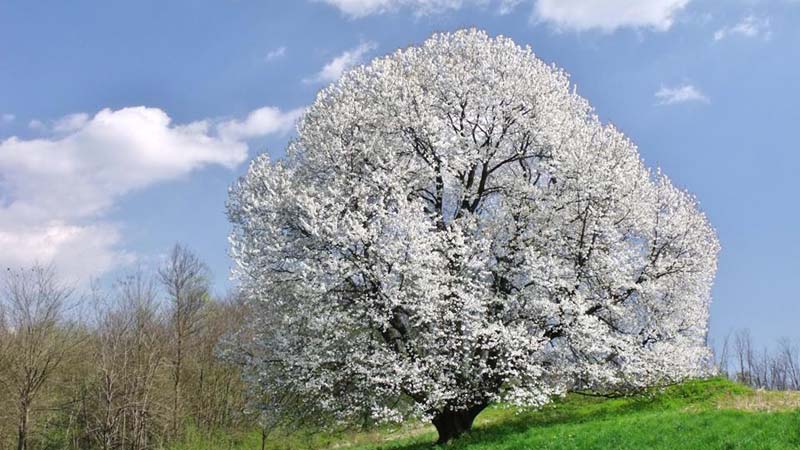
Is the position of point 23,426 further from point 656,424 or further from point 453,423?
point 656,424

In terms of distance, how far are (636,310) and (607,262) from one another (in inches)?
114

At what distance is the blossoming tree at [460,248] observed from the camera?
20078 mm

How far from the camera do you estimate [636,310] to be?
2367 centimetres

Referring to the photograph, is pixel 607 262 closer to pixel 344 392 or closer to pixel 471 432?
pixel 471 432

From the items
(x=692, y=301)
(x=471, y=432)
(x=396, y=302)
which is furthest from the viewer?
(x=692, y=301)

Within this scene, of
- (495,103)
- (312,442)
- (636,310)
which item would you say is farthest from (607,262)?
(312,442)

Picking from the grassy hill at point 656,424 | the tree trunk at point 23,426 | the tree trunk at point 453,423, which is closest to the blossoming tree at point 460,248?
the tree trunk at point 453,423

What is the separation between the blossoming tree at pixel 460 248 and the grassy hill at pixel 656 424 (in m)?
1.25

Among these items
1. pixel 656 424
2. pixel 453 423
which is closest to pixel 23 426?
pixel 453 423

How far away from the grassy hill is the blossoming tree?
4.10 ft

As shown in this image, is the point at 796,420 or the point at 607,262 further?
the point at 607,262

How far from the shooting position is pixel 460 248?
20.7 meters

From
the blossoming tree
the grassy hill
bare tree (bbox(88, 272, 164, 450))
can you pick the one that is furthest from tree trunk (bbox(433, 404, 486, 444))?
bare tree (bbox(88, 272, 164, 450))

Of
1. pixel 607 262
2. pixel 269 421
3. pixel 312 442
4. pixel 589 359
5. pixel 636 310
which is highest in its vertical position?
pixel 607 262
